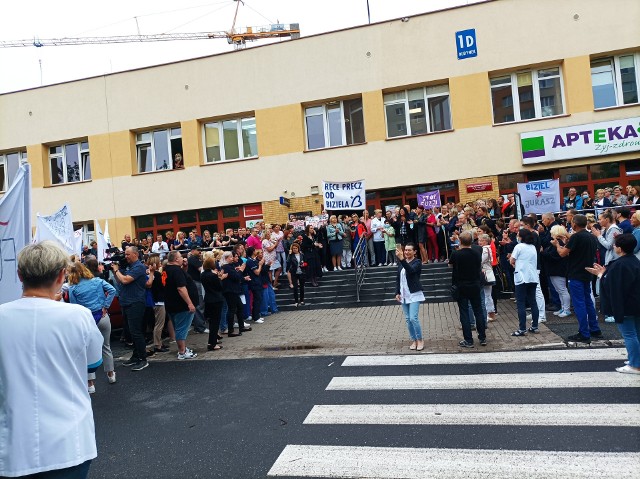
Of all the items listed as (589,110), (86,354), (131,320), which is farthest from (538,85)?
(86,354)

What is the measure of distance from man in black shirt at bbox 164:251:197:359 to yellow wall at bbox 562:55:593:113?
15748 millimetres

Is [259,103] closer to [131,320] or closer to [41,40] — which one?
[131,320]

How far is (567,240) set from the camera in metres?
8.60

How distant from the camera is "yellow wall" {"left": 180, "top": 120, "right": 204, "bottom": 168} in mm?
21438

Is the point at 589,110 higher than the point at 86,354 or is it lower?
higher

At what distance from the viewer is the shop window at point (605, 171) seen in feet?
57.2

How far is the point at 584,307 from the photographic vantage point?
764 cm

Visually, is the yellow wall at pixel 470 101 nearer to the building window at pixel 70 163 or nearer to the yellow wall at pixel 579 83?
the yellow wall at pixel 579 83

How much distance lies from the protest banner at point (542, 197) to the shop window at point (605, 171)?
4409 millimetres

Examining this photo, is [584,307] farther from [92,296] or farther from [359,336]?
[92,296]

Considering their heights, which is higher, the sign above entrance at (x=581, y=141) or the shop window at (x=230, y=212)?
the sign above entrance at (x=581, y=141)

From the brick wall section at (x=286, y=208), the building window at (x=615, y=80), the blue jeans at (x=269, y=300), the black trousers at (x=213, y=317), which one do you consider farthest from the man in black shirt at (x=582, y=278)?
the brick wall section at (x=286, y=208)

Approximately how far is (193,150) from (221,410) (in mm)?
17289

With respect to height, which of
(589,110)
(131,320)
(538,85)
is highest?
(538,85)
